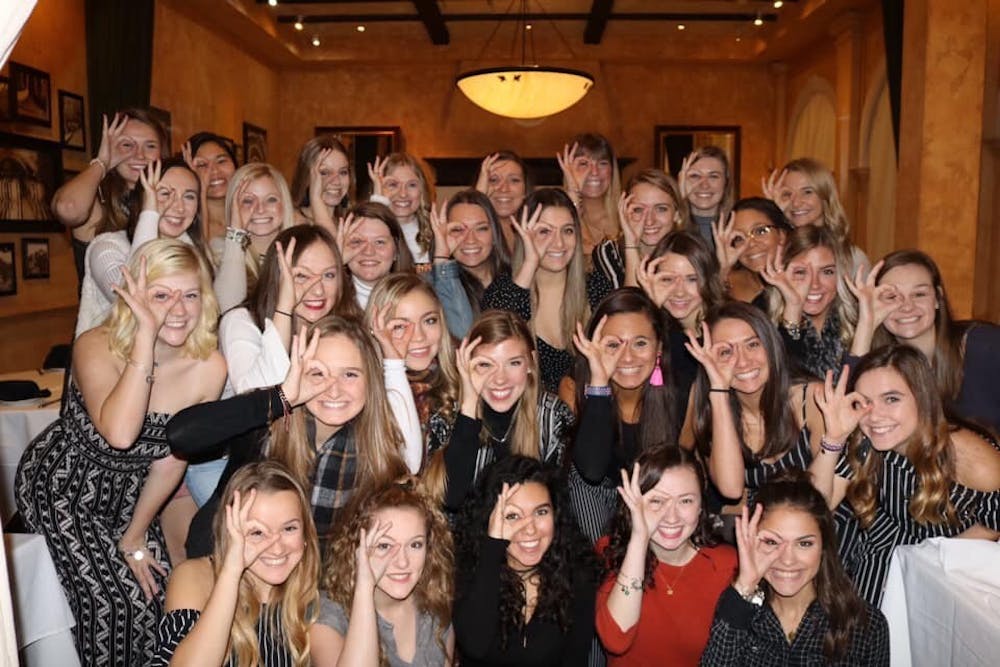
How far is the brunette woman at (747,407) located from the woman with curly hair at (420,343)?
2.97 feet

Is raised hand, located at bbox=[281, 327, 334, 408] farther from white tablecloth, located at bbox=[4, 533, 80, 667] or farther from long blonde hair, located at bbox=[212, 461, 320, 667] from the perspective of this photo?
white tablecloth, located at bbox=[4, 533, 80, 667]

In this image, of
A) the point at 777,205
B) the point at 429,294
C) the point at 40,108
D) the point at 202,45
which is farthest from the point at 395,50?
the point at 429,294

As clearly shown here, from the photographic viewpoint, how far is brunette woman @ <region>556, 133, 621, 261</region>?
448cm

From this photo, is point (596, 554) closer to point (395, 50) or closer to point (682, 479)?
point (682, 479)

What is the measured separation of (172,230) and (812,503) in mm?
2733

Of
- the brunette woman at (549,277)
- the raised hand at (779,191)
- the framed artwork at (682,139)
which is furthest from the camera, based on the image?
the framed artwork at (682,139)

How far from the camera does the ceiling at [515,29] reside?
9539mm

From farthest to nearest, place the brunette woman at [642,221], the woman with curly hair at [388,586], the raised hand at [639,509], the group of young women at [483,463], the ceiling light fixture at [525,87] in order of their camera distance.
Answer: the ceiling light fixture at [525,87]
the brunette woman at [642,221]
the raised hand at [639,509]
the group of young women at [483,463]
the woman with curly hair at [388,586]

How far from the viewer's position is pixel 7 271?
19.3 feet

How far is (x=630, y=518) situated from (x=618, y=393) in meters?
0.64

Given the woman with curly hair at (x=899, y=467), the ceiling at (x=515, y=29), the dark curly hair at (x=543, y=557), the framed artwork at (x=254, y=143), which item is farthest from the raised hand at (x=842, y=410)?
the framed artwork at (x=254, y=143)

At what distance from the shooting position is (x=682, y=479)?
104 inches

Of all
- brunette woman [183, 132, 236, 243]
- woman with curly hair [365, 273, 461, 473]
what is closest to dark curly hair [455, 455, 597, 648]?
woman with curly hair [365, 273, 461, 473]

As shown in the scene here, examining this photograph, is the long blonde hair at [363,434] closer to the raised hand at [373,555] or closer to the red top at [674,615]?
the raised hand at [373,555]
